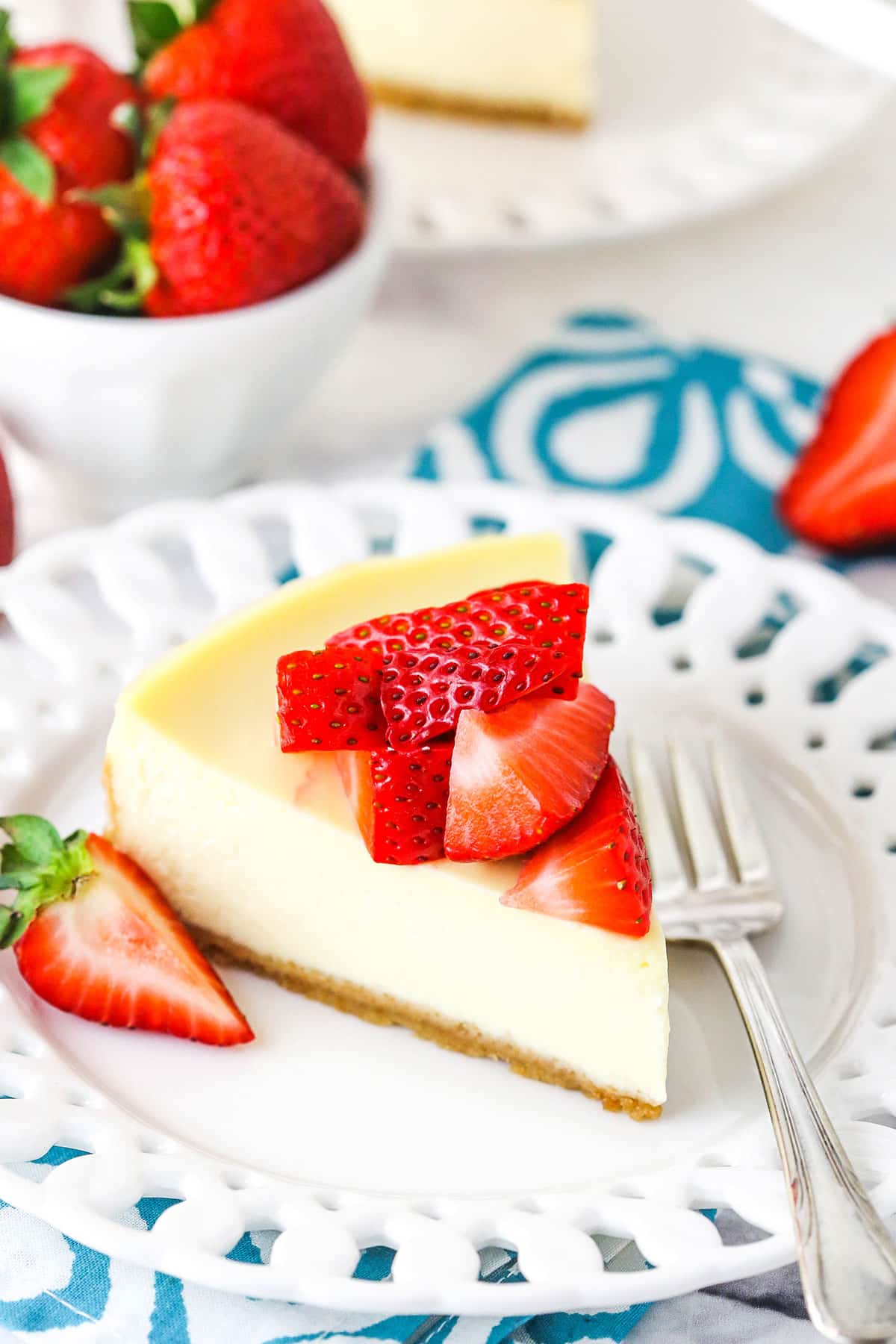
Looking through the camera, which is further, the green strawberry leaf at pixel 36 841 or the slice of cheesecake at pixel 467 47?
the slice of cheesecake at pixel 467 47

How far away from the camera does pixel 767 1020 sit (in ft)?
4.27

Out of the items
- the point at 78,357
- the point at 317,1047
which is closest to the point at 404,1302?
the point at 317,1047

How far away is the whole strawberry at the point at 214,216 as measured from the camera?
171cm

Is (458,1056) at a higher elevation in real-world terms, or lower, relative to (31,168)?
lower

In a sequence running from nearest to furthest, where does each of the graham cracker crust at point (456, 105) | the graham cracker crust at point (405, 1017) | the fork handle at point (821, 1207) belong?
the fork handle at point (821, 1207)
the graham cracker crust at point (405, 1017)
the graham cracker crust at point (456, 105)

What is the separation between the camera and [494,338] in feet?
7.81

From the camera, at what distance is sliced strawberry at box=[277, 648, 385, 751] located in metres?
1.33

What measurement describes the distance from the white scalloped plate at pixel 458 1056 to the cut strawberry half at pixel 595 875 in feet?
0.46

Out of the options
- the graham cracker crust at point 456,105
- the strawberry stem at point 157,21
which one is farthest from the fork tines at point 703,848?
the graham cracker crust at point 456,105

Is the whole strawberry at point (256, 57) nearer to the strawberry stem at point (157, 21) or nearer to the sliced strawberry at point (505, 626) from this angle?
the strawberry stem at point (157, 21)

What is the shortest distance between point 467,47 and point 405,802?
1.88 meters

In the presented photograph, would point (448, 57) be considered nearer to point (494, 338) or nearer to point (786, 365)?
point (494, 338)

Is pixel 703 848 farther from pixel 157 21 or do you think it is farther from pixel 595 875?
pixel 157 21

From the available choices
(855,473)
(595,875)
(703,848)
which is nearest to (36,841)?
(595,875)
